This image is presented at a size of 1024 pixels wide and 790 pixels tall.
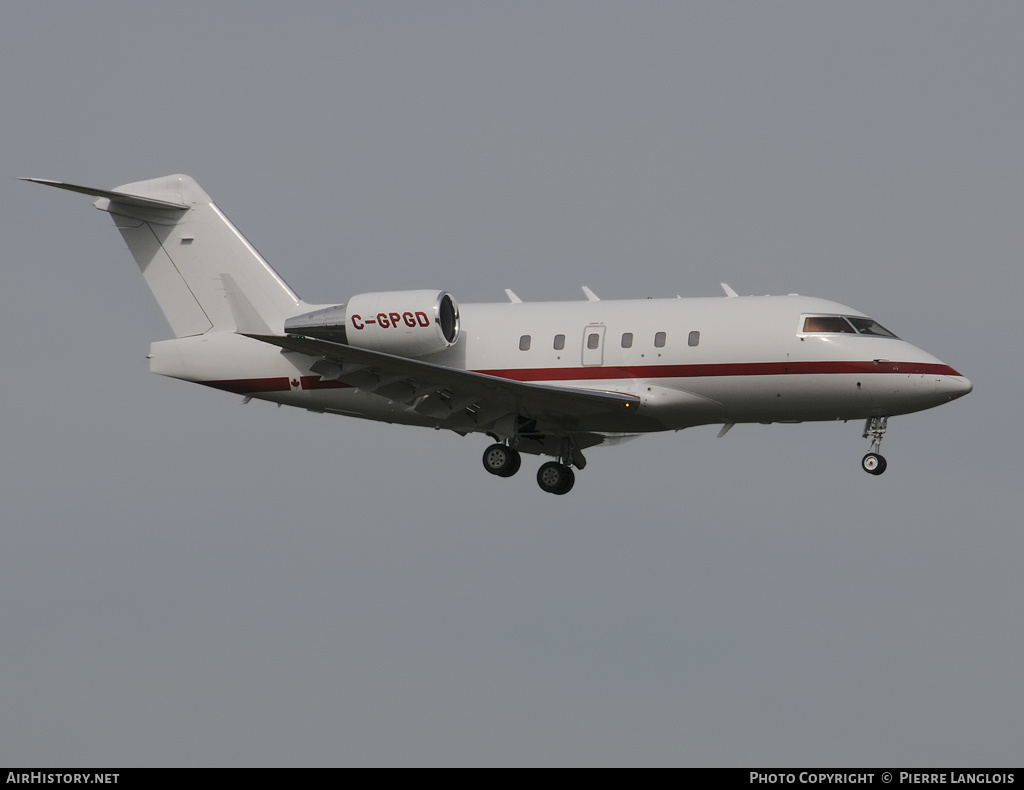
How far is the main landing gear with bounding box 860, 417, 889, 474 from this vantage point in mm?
29016

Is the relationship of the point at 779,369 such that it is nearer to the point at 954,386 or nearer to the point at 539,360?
the point at 954,386

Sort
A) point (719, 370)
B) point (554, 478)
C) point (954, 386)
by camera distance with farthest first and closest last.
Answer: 1. point (554, 478)
2. point (719, 370)
3. point (954, 386)

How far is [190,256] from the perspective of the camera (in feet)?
109

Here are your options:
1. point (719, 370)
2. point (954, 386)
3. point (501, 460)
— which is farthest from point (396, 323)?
point (954, 386)

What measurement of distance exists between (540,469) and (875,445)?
263 inches

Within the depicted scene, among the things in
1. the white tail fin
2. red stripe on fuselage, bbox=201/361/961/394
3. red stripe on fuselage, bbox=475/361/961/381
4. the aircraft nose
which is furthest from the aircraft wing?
the aircraft nose

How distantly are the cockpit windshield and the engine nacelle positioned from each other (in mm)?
6796

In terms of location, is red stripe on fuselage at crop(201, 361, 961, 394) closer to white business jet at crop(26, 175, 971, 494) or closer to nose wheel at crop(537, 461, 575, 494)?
white business jet at crop(26, 175, 971, 494)

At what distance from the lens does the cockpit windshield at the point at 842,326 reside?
28.9 m

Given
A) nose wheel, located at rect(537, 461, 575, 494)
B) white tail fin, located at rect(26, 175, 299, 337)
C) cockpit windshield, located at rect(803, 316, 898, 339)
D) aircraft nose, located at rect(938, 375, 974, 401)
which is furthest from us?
white tail fin, located at rect(26, 175, 299, 337)

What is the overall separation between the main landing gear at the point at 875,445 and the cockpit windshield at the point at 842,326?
1.60 meters

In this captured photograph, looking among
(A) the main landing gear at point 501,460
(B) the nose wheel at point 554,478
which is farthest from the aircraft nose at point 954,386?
(A) the main landing gear at point 501,460

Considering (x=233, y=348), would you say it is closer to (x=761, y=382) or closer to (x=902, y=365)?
(x=761, y=382)

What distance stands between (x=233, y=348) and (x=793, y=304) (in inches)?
438
